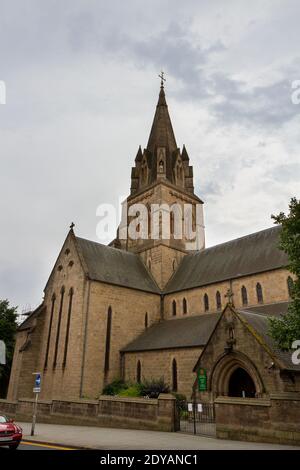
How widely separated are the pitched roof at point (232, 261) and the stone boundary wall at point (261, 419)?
14295 mm

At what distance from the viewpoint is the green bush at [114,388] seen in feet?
87.4

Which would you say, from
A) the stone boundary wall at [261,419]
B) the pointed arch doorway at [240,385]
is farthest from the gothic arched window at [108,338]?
the stone boundary wall at [261,419]

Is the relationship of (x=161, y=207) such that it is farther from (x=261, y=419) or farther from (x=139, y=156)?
(x=261, y=419)

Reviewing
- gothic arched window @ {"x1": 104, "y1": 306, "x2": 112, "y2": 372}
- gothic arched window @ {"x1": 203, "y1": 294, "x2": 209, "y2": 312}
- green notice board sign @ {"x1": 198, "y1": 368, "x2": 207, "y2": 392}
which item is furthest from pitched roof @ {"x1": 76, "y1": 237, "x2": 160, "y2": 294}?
green notice board sign @ {"x1": 198, "y1": 368, "x2": 207, "y2": 392}

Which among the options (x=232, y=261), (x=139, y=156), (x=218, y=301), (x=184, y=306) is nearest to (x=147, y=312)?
(x=184, y=306)

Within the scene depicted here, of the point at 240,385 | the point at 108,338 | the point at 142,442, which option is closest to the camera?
the point at 142,442

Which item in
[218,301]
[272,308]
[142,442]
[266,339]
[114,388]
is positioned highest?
[218,301]

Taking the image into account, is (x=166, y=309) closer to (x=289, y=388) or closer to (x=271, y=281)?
(x=271, y=281)

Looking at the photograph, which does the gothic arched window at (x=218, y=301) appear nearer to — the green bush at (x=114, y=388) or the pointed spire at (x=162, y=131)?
the green bush at (x=114, y=388)

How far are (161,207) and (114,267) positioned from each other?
9509 mm

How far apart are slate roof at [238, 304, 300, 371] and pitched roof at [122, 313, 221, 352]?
231 inches

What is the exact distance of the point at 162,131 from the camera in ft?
155

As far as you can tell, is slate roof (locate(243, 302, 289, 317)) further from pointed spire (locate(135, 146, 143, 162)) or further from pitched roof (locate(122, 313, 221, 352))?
pointed spire (locate(135, 146, 143, 162))

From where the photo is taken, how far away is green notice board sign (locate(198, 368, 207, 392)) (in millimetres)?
18781
